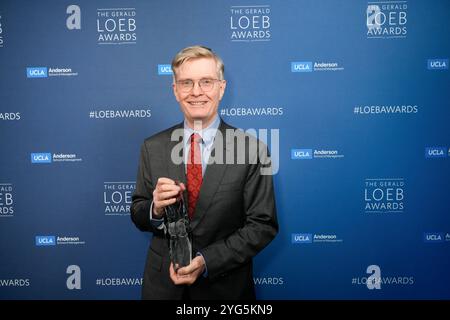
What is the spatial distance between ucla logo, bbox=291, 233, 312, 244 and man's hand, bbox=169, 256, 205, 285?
119 centimetres

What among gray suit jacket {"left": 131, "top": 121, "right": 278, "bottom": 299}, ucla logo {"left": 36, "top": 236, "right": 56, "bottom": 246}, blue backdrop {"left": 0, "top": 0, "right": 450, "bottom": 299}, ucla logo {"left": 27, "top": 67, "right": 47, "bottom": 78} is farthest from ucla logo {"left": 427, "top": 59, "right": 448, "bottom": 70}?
ucla logo {"left": 36, "top": 236, "right": 56, "bottom": 246}

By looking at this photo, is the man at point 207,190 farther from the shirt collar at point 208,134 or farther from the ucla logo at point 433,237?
the ucla logo at point 433,237

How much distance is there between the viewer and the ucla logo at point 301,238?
104 inches

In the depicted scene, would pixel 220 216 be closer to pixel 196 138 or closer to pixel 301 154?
pixel 196 138

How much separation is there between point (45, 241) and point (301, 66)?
2.20 m

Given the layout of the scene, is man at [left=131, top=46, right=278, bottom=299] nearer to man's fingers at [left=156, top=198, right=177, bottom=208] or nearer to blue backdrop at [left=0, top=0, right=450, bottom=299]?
man's fingers at [left=156, top=198, right=177, bottom=208]

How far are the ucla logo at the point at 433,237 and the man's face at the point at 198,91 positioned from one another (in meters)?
1.88

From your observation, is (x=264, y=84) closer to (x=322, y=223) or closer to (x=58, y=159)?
(x=322, y=223)

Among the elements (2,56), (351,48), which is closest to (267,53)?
(351,48)

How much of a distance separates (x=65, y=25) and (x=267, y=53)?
1394mm

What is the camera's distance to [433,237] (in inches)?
103

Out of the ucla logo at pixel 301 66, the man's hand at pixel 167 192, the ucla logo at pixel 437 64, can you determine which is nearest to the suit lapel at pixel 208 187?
the man's hand at pixel 167 192

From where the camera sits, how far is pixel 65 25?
252cm

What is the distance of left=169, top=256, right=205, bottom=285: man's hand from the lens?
1.55 metres
